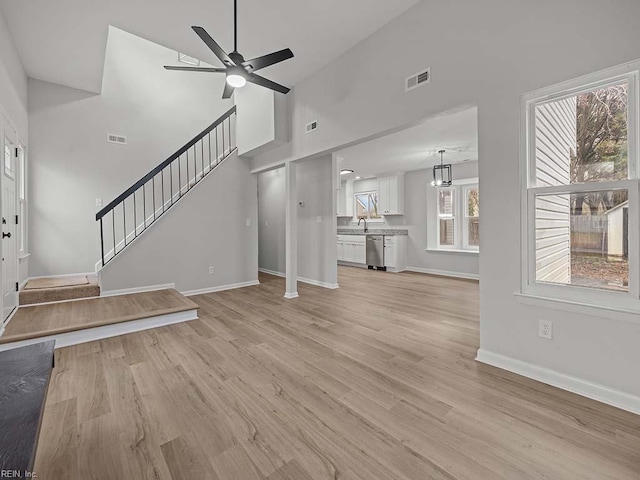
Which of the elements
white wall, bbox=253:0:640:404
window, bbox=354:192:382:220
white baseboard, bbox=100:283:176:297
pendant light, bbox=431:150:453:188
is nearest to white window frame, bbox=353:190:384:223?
window, bbox=354:192:382:220

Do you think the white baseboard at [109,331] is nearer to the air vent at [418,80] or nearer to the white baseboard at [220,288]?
the white baseboard at [220,288]

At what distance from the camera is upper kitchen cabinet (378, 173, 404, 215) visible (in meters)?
7.75

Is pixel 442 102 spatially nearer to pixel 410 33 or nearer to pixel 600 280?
pixel 410 33

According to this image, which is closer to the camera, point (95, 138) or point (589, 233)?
point (589, 233)

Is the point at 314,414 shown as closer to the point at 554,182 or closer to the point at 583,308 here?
the point at 583,308

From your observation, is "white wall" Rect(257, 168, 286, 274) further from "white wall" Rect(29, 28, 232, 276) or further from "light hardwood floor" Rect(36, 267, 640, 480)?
"light hardwood floor" Rect(36, 267, 640, 480)

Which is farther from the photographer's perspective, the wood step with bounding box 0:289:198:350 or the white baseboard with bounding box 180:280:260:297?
the white baseboard with bounding box 180:280:260:297

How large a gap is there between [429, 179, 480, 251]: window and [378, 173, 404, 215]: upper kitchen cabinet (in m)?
0.93

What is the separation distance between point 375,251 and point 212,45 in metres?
6.07

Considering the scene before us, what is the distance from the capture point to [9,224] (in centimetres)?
333

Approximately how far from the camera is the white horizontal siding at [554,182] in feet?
7.25

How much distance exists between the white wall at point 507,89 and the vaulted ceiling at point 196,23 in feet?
1.50

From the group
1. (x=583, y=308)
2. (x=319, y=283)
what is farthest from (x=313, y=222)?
(x=583, y=308)

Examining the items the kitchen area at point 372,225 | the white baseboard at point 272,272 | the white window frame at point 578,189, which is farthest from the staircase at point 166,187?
the white window frame at point 578,189
